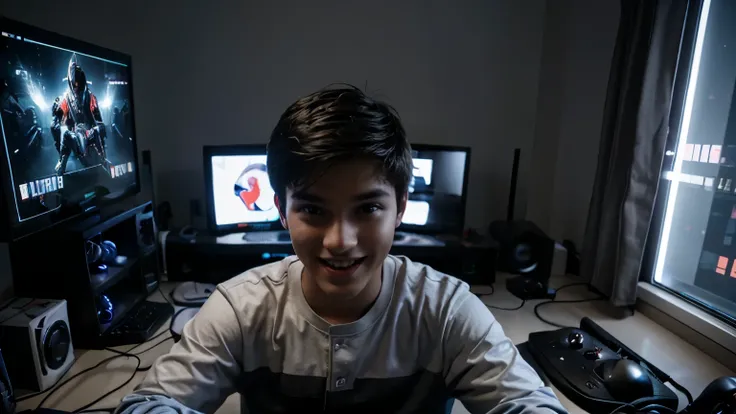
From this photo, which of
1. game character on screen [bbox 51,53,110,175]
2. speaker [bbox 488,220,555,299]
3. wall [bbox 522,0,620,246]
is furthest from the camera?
wall [bbox 522,0,620,246]

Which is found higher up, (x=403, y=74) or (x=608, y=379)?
(x=403, y=74)

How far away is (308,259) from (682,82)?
4.05ft

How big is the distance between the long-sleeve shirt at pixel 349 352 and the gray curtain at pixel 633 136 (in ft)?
2.65

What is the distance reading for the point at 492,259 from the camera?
1.52m

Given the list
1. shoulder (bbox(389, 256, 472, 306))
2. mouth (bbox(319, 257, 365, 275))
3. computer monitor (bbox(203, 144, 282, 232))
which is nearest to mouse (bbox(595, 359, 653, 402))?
shoulder (bbox(389, 256, 472, 306))

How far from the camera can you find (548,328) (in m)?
1.20

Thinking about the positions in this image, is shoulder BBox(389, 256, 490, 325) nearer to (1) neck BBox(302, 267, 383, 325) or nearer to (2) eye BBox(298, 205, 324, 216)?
(1) neck BBox(302, 267, 383, 325)

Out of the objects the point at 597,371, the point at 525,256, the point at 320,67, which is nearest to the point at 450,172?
the point at 525,256

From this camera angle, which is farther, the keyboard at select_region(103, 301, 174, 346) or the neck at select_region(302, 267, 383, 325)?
the keyboard at select_region(103, 301, 174, 346)

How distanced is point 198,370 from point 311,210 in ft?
1.05

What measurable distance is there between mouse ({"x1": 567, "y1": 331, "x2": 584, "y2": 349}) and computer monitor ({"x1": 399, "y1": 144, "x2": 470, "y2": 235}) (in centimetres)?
65

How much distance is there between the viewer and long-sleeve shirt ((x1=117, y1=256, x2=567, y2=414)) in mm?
692

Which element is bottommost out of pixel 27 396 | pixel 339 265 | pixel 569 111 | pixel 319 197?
pixel 27 396

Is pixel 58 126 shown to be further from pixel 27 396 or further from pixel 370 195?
pixel 370 195
